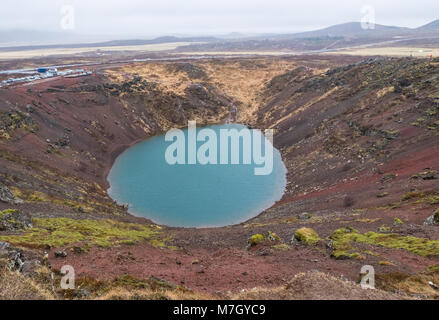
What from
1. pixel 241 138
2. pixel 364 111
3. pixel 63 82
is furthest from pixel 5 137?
pixel 364 111

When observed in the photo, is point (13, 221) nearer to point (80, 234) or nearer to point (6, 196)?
point (80, 234)

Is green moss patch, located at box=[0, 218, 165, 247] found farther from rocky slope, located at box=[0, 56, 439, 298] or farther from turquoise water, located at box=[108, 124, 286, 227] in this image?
turquoise water, located at box=[108, 124, 286, 227]

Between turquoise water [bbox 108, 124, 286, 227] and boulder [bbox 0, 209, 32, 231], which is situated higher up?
boulder [bbox 0, 209, 32, 231]

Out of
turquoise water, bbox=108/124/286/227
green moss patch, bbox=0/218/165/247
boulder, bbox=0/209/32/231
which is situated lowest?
turquoise water, bbox=108/124/286/227

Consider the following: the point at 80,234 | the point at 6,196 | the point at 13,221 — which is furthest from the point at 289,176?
the point at 13,221

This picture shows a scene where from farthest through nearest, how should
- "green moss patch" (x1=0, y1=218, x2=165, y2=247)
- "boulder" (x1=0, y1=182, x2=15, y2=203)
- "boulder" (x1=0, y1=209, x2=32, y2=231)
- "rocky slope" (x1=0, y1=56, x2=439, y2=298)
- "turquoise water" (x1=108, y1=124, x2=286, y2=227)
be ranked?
"turquoise water" (x1=108, y1=124, x2=286, y2=227) → "boulder" (x1=0, y1=182, x2=15, y2=203) → "boulder" (x1=0, y1=209, x2=32, y2=231) → "green moss patch" (x1=0, y1=218, x2=165, y2=247) → "rocky slope" (x1=0, y1=56, x2=439, y2=298)

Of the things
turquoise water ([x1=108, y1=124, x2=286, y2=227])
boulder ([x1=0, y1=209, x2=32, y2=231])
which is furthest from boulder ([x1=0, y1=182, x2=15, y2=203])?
turquoise water ([x1=108, y1=124, x2=286, y2=227])

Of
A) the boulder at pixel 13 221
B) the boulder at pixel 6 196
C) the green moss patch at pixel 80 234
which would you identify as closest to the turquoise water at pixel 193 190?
the green moss patch at pixel 80 234

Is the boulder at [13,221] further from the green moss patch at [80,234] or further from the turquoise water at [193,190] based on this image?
the turquoise water at [193,190]
